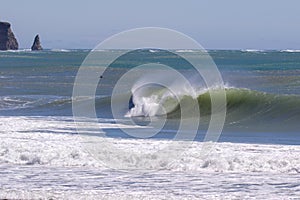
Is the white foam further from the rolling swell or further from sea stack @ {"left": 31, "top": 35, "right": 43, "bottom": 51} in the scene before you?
sea stack @ {"left": 31, "top": 35, "right": 43, "bottom": 51}

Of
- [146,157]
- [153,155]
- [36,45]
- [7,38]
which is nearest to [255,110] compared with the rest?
[153,155]

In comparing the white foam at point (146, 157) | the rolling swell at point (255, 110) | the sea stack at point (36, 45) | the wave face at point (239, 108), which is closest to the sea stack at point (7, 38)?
the sea stack at point (36, 45)

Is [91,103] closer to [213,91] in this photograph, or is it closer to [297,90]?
[213,91]

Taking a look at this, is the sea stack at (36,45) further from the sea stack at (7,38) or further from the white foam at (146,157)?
the white foam at (146,157)

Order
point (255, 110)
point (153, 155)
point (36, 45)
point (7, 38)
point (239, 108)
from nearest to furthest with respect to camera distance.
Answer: point (153, 155), point (255, 110), point (239, 108), point (7, 38), point (36, 45)

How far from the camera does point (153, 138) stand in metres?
18.5

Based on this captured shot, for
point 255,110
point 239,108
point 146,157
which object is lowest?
point 146,157

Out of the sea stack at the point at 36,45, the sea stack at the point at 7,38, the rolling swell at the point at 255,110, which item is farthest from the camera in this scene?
the sea stack at the point at 36,45

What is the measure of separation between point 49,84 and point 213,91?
1971 centimetres

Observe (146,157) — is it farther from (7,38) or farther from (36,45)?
(36,45)

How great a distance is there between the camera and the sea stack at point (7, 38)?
14700cm

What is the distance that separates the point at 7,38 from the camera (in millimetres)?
154500

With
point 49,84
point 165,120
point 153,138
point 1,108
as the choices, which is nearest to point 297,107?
point 165,120

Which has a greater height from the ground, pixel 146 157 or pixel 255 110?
pixel 255 110
